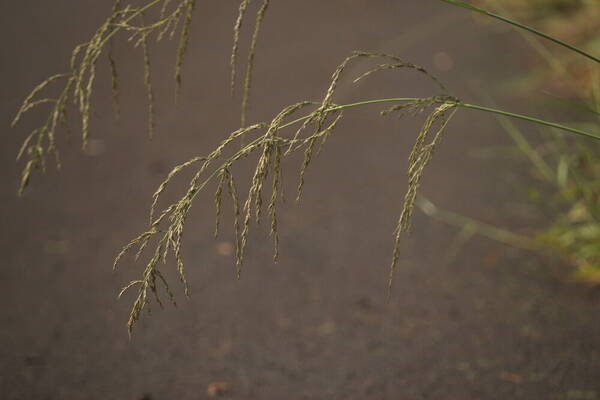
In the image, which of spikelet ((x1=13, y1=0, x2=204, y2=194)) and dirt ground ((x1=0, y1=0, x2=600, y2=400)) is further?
dirt ground ((x1=0, y1=0, x2=600, y2=400))

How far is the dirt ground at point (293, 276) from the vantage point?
1876mm

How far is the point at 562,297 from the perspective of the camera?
2.16 metres

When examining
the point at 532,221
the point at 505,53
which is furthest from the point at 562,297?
the point at 505,53

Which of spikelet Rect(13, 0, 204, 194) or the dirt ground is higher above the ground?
spikelet Rect(13, 0, 204, 194)

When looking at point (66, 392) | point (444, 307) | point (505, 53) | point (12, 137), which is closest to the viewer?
point (66, 392)

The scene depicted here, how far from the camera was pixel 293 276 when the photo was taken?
232 cm

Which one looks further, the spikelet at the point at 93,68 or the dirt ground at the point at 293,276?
the dirt ground at the point at 293,276

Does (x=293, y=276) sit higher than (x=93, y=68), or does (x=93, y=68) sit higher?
(x=93, y=68)

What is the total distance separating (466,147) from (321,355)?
56.6 inches

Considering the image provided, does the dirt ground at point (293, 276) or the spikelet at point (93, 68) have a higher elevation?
the spikelet at point (93, 68)

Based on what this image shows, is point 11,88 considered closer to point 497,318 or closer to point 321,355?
point 321,355

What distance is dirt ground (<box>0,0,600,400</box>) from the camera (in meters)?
1.88

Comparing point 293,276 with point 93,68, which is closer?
point 93,68

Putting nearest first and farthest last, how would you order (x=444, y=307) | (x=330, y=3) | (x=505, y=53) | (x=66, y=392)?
(x=66, y=392) → (x=444, y=307) → (x=505, y=53) → (x=330, y=3)
